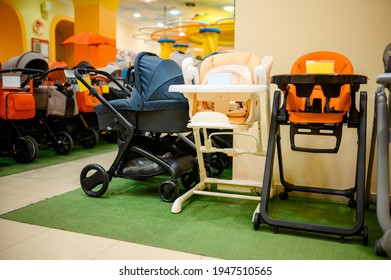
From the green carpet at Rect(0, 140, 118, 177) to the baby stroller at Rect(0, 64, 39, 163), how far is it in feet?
0.32

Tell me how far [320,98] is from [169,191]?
123cm

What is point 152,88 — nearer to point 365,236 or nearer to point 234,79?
point 234,79

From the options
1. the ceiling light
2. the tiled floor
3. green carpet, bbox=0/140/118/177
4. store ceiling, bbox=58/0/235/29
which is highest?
the ceiling light

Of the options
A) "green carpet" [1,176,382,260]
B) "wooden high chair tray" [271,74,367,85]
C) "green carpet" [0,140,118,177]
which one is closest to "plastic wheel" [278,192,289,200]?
"green carpet" [1,176,382,260]

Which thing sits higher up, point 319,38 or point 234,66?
point 319,38

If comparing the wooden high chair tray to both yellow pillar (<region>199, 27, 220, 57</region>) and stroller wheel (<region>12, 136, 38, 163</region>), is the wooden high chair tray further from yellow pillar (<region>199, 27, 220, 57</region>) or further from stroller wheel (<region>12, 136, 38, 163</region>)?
yellow pillar (<region>199, 27, 220, 57</region>)

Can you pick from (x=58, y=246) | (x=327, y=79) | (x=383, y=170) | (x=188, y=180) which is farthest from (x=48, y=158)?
(x=383, y=170)

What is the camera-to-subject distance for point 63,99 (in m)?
4.34

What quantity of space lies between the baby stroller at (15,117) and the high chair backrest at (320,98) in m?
2.82

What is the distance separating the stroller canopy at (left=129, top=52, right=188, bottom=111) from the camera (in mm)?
2576

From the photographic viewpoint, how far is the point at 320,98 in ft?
7.60

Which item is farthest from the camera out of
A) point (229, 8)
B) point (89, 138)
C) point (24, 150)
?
point (229, 8)

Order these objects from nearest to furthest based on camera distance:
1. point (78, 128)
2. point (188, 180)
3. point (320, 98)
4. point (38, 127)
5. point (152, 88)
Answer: point (320, 98)
point (152, 88)
point (188, 180)
point (38, 127)
point (78, 128)

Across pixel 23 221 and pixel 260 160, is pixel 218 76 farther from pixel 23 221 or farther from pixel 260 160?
pixel 23 221
